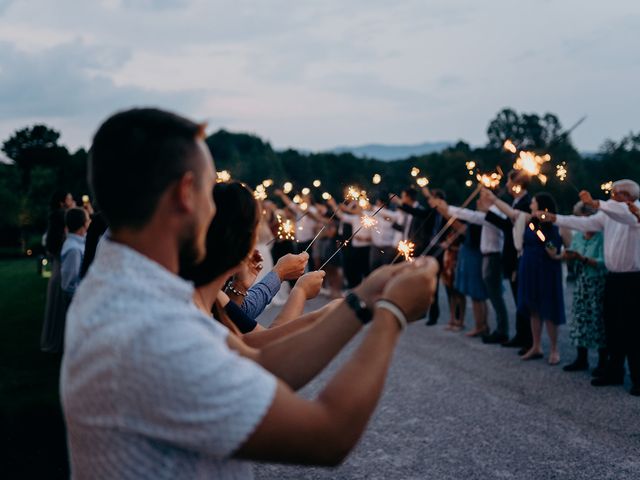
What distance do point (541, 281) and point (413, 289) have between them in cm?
748

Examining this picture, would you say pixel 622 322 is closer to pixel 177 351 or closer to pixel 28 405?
pixel 28 405

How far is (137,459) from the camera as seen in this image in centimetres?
142

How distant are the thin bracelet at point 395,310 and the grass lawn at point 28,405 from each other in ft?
14.0

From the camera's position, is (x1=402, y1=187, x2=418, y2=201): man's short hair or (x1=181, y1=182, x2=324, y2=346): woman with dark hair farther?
(x1=402, y1=187, x2=418, y2=201): man's short hair

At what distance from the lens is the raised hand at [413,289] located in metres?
1.61

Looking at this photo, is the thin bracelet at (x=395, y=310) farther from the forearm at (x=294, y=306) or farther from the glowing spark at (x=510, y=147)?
the glowing spark at (x=510, y=147)

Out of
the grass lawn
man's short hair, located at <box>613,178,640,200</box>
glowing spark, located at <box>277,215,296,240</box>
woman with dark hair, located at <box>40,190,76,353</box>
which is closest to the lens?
glowing spark, located at <box>277,215,296,240</box>

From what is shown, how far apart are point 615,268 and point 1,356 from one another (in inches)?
313

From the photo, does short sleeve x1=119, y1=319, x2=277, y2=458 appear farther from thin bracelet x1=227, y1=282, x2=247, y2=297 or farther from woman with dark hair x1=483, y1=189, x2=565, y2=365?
woman with dark hair x1=483, y1=189, x2=565, y2=365

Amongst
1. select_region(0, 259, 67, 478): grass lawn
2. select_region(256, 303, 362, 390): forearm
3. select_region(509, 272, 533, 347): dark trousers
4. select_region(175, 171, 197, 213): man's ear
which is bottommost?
select_region(0, 259, 67, 478): grass lawn

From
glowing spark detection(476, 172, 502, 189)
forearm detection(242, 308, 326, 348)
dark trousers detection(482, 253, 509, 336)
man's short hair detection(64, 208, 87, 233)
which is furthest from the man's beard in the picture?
dark trousers detection(482, 253, 509, 336)

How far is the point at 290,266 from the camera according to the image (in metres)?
3.67

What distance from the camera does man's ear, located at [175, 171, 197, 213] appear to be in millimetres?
1489

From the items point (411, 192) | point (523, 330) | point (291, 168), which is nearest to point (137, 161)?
point (523, 330)
